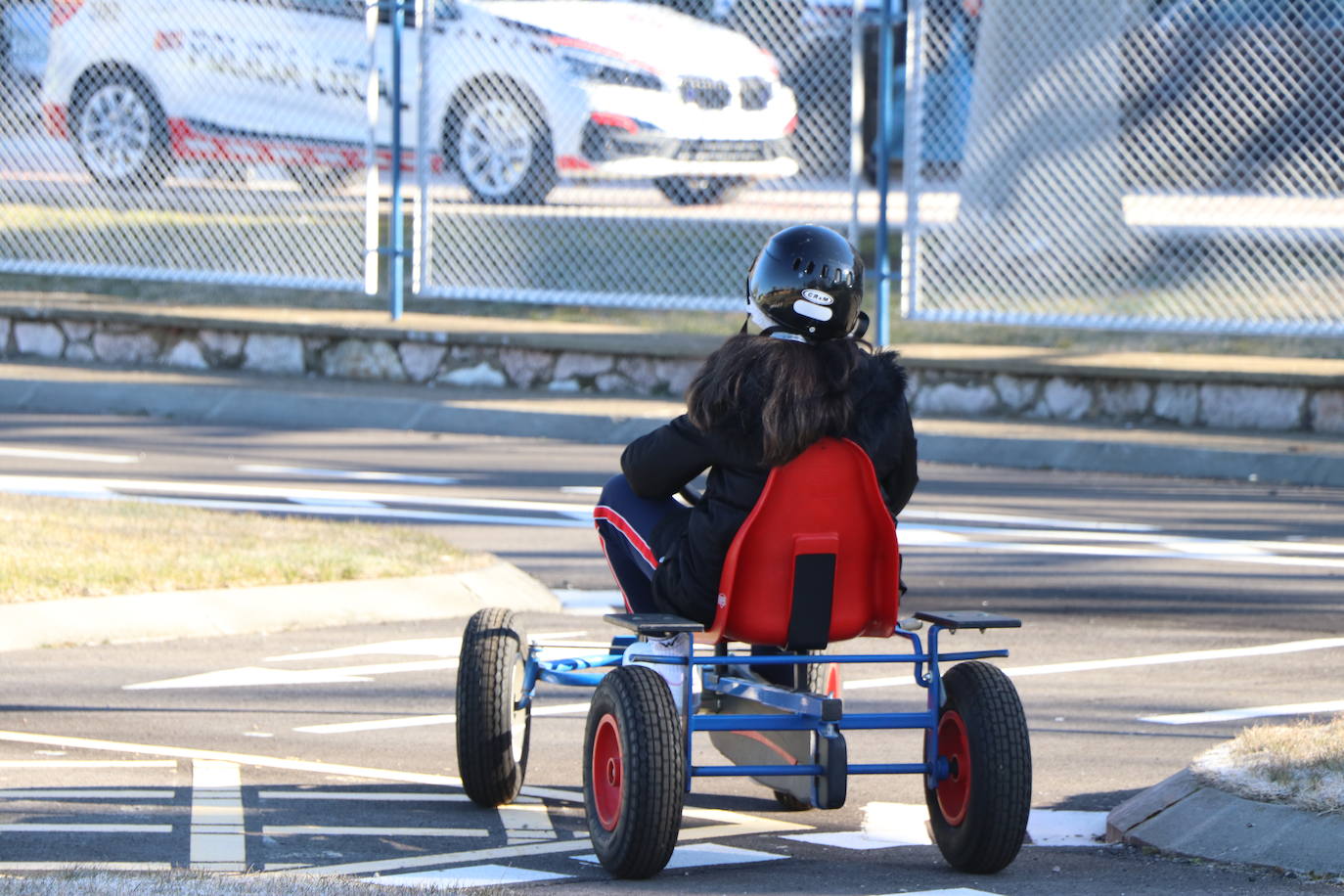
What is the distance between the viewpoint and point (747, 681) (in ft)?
18.1

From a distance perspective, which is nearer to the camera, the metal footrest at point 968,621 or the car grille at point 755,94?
the metal footrest at point 968,621

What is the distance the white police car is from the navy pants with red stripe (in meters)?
8.99

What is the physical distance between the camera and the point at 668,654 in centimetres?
542

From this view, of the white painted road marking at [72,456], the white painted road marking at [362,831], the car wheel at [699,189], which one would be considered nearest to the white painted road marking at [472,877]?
the white painted road marking at [362,831]

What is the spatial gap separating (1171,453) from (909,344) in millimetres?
2496

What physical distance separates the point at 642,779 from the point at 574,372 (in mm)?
9889

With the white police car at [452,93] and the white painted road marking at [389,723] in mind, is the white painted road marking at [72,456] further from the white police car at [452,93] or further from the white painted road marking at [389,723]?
the white painted road marking at [389,723]

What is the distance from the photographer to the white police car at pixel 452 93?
14.8 meters

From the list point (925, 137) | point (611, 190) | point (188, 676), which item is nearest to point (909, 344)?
point (925, 137)

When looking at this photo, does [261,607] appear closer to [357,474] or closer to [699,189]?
[357,474]

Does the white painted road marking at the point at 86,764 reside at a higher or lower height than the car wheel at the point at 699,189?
lower

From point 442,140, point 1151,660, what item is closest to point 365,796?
point 1151,660

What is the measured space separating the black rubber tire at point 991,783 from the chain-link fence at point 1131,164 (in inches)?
341

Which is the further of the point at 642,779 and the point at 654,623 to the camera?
the point at 654,623
